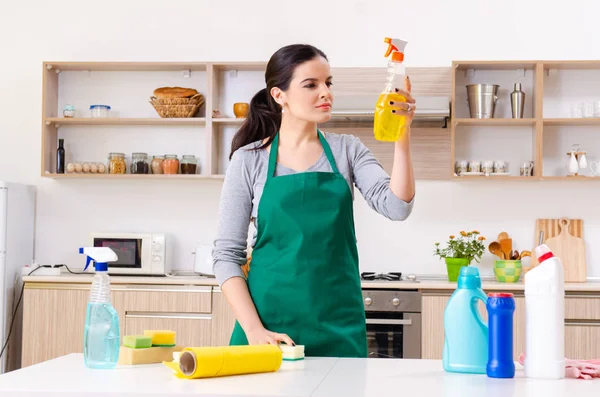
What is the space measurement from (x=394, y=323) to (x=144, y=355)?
98.8 inches

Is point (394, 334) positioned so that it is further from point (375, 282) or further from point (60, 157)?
point (60, 157)

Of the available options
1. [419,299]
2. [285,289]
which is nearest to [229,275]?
[285,289]

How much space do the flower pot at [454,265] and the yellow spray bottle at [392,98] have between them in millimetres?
2643

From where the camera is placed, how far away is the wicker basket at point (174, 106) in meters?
4.52

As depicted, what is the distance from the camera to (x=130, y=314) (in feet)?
13.8

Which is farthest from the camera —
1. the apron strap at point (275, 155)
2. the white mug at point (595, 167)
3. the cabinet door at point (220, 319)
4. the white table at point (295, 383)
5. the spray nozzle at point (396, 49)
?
the white mug at point (595, 167)

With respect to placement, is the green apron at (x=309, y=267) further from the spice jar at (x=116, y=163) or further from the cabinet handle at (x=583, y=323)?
the spice jar at (x=116, y=163)

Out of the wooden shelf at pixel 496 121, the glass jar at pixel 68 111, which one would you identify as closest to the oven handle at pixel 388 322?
the wooden shelf at pixel 496 121

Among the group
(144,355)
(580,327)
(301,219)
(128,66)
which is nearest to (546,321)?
(301,219)

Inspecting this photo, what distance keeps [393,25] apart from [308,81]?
2.82 metres

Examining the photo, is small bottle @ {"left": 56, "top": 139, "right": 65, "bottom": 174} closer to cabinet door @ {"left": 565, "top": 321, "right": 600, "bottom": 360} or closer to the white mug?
cabinet door @ {"left": 565, "top": 321, "right": 600, "bottom": 360}

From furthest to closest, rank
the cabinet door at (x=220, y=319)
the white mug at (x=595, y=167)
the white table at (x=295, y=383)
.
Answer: the white mug at (x=595, y=167) → the cabinet door at (x=220, y=319) → the white table at (x=295, y=383)

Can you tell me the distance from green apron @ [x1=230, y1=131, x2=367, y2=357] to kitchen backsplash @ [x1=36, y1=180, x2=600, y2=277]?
262 cm

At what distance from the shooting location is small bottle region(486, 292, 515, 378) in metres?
1.48
